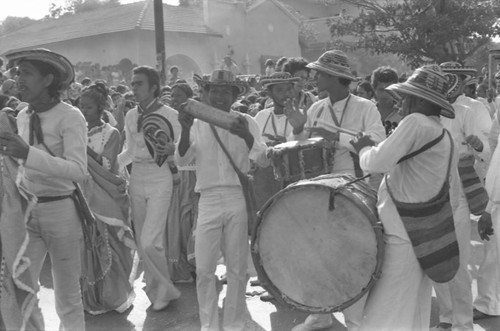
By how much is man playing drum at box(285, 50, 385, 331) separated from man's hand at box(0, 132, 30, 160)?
2.01 metres

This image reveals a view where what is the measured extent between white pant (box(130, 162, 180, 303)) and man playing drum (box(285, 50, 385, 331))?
1.40 meters

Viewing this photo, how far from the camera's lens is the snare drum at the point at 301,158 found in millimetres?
4637

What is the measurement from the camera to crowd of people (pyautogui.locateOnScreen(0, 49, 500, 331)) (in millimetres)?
3844

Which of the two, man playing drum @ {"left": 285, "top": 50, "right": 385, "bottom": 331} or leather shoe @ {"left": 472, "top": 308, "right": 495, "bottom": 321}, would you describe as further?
leather shoe @ {"left": 472, "top": 308, "right": 495, "bottom": 321}

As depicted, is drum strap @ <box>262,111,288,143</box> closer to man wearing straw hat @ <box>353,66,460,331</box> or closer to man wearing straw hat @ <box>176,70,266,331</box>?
man wearing straw hat @ <box>176,70,266,331</box>

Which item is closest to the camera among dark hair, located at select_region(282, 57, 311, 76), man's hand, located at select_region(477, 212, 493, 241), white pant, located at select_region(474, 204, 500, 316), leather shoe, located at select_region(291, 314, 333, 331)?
man's hand, located at select_region(477, 212, 493, 241)

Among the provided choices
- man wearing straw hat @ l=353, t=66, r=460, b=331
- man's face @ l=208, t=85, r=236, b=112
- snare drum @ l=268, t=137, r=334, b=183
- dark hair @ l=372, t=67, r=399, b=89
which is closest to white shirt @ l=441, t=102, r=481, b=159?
dark hair @ l=372, t=67, r=399, b=89

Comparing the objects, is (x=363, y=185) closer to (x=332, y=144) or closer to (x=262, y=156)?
(x=332, y=144)

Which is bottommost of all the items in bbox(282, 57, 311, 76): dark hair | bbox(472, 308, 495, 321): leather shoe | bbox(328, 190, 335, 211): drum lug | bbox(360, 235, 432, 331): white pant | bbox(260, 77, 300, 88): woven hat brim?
bbox(472, 308, 495, 321): leather shoe

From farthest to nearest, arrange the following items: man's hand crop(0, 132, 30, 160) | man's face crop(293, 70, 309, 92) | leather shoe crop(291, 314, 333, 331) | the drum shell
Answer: man's face crop(293, 70, 309, 92) < the drum shell < leather shoe crop(291, 314, 333, 331) < man's hand crop(0, 132, 30, 160)

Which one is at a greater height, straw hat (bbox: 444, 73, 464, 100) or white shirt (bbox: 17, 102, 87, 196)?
straw hat (bbox: 444, 73, 464, 100)

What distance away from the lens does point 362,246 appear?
390 cm

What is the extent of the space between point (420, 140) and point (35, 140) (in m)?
2.38

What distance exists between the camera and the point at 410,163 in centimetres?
385
